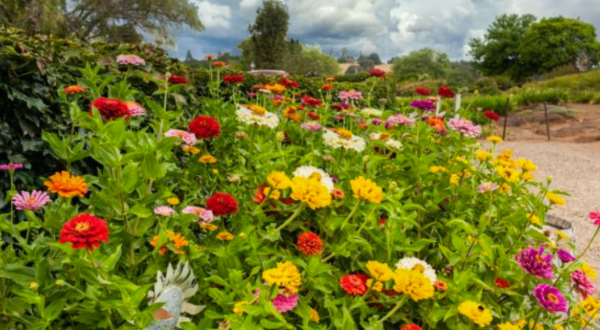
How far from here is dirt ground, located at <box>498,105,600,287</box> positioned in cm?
463

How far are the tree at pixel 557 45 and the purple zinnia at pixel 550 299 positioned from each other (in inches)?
1429

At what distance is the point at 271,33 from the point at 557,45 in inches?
856

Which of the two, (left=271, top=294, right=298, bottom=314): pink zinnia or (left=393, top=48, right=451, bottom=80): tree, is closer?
(left=271, top=294, right=298, bottom=314): pink zinnia

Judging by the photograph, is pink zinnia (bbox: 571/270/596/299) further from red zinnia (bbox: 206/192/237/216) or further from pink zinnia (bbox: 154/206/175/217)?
pink zinnia (bbox: 154/206/175/217)

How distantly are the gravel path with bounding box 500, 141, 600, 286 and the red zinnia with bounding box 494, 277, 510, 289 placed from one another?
7.64 feet

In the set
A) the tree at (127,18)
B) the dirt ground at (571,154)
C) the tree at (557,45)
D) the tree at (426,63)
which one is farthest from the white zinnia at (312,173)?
the tree at (426,63)

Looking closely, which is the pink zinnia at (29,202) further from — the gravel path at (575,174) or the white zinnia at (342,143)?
the gravel path at (575,174)

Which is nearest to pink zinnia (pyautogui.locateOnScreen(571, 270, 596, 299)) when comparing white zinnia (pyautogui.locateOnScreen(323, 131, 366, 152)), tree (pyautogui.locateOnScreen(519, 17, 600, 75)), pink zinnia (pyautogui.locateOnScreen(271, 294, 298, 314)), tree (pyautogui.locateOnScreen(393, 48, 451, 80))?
white zinnia (pyautogui.locateOnScreen(323, 131, 366, 152))

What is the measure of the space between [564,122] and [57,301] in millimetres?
13219

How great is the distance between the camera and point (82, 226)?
0.88 meters

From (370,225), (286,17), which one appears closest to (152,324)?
(370,225)

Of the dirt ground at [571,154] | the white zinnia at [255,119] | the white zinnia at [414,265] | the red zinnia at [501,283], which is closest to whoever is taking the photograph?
the white zinnia at [414,265]

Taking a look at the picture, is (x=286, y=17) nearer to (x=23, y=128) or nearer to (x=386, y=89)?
(x=386, y=89)

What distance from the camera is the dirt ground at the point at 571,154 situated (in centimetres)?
463
